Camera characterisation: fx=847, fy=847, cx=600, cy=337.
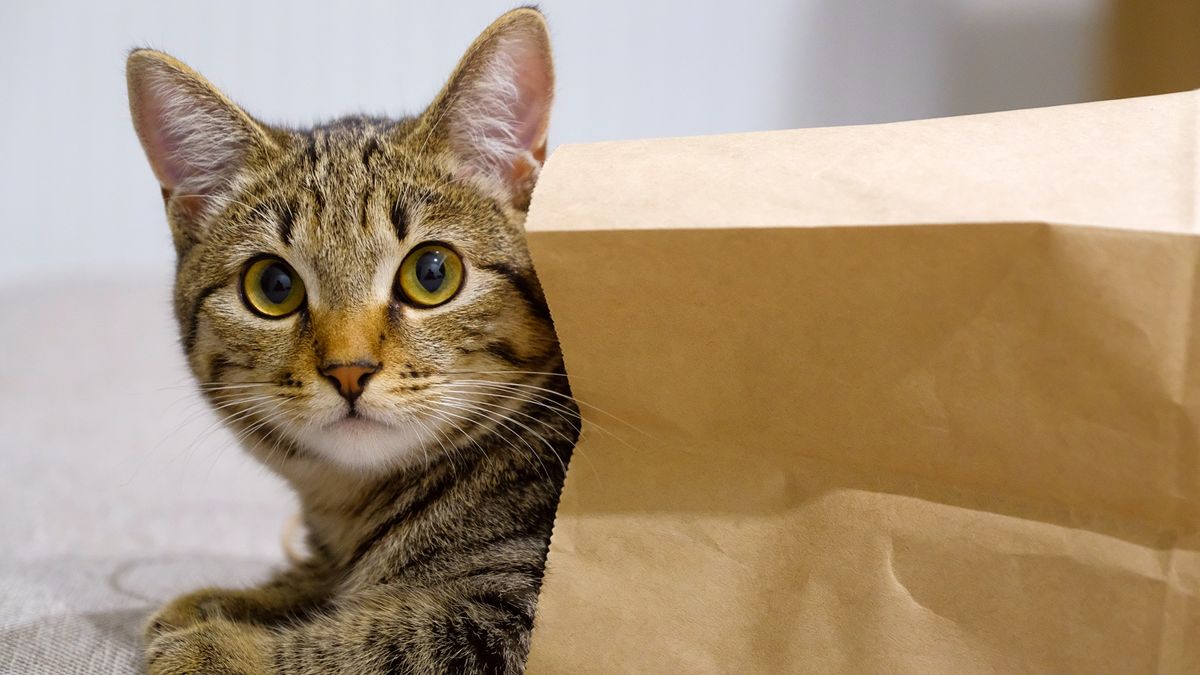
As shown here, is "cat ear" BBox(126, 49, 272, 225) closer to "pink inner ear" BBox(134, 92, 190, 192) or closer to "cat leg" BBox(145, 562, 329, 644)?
"pink inner ear" BBox(134, 92, 190, 192)

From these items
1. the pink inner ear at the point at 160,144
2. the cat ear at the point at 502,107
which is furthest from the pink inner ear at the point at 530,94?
the pink inner ear at the point at 160,144

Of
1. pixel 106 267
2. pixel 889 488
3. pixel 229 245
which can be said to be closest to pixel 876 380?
pixel 889 488

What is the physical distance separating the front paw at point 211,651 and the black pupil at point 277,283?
0.31 meters

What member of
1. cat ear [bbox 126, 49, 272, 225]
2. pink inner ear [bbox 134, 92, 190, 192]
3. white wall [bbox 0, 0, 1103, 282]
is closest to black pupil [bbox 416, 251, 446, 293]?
cat ear [bbox 126, 49, 272, 225]

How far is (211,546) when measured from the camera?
152 cm

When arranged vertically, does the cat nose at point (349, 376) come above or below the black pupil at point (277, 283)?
below

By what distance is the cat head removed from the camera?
77cm

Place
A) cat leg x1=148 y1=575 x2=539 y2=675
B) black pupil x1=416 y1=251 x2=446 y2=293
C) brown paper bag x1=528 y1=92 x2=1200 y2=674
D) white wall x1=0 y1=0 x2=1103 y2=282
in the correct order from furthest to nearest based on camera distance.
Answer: white wall x1=0 y1=0 x2=1103 y2=282, black pupil x1=416 y1=251 x2=446 y2=293, cat leg x1=148 y1=575 x2=539 y2=675, brown paper bag x1=528 y1=92 x2=1200 y2=674

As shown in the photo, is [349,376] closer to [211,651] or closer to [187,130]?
[211,651]

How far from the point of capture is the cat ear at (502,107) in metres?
0.81

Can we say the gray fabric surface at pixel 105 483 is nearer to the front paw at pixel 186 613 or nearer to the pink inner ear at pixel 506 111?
the front paw at pixel 186 613

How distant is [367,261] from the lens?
0.78 m

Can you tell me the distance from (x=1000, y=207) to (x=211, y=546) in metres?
1.45

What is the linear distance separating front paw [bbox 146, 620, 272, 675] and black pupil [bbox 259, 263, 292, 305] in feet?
1.02
